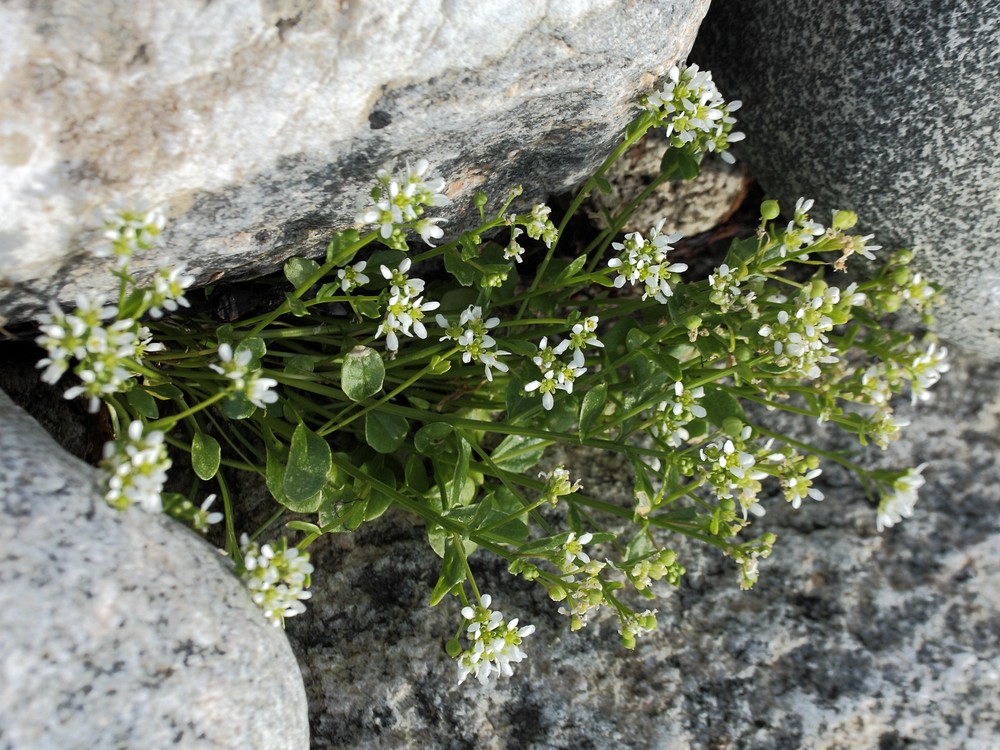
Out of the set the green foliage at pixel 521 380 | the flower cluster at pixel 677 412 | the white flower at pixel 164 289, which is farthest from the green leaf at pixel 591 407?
the white flower at pixel 164 289

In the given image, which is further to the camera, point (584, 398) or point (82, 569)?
point (584, 398)

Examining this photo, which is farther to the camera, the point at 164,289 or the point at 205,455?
the point at 205,455

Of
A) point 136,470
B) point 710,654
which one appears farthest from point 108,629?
point 710,654

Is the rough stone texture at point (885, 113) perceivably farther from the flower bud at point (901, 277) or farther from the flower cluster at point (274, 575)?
the flower cluster at point (274, 575)

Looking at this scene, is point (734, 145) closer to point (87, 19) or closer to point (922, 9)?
point (922, 9)

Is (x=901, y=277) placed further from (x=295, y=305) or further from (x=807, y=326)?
(x=295, y=305)

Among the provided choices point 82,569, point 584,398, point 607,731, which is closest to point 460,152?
point 584,398

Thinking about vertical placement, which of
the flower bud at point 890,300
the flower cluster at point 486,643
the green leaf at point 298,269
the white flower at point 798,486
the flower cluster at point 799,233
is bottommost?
the flower cluster at point 486,643
